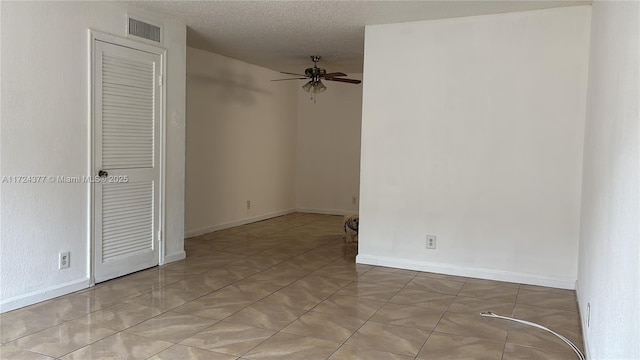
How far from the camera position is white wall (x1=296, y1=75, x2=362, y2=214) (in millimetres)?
8523

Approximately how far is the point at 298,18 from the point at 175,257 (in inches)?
103

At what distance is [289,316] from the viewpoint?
3473 mm

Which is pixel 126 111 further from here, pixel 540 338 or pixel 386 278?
pixel 540 338

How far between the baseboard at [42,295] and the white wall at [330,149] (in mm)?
5141

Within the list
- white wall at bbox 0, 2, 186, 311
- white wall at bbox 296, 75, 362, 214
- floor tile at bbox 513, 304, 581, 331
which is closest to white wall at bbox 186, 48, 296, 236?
white wall at bbox 296, 75, 362, 214

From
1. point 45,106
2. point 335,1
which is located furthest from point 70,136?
point 335,1

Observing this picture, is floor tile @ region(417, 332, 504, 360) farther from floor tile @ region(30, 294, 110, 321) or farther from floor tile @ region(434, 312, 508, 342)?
floor tile @ region(30, 294, 110, 321)

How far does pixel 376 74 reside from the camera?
492 centimetres

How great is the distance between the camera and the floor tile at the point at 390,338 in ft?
9.66

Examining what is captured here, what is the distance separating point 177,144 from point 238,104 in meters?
2.44

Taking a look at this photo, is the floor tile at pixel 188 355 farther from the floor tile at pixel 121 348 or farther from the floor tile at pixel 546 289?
the floor tile at pixel 546 289

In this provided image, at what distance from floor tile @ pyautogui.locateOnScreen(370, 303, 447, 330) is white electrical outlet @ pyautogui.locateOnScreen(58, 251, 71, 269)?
235 cm

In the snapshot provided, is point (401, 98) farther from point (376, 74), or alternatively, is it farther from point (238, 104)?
point (238, 104)

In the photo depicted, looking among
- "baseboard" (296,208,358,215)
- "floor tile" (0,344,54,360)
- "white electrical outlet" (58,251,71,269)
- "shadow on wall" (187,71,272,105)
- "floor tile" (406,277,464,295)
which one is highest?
"shadow on wall" (187,71,272,105)
